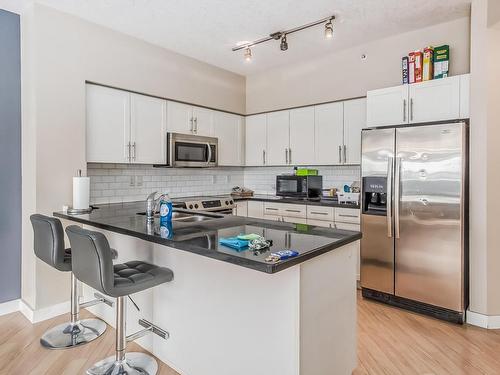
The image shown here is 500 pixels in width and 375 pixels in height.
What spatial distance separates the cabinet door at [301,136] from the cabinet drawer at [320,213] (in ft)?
2.28

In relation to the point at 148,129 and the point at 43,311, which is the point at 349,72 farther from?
the point at 43,311

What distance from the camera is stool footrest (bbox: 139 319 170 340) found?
2.22m

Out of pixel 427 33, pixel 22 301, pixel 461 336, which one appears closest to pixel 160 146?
Answer: pixel 22 301

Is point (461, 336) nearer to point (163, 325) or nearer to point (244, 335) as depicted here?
point (244, 335)

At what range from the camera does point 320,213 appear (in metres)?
3.87

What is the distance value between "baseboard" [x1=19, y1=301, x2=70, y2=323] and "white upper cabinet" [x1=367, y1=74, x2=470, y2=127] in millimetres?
3498

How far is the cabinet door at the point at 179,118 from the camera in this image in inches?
156

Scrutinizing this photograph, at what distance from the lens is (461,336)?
2.62 meters

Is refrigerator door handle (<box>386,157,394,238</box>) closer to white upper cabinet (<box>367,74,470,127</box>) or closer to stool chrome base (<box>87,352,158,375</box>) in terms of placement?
white upper cabinet (<box>367,74,470,127</box>)

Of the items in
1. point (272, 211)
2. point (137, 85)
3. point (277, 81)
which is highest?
point (277, 81)

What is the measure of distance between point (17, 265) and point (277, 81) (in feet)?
12.4

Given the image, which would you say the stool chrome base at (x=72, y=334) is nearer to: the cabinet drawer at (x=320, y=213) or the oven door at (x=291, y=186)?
the cabinet drawer at (x=320, y=213)

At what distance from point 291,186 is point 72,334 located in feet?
9.69

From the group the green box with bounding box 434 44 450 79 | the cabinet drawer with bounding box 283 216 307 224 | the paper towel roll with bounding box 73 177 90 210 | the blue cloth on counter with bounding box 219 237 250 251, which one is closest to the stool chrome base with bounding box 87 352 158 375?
the blue cloth on counter with bounding box 219 237 250 251
